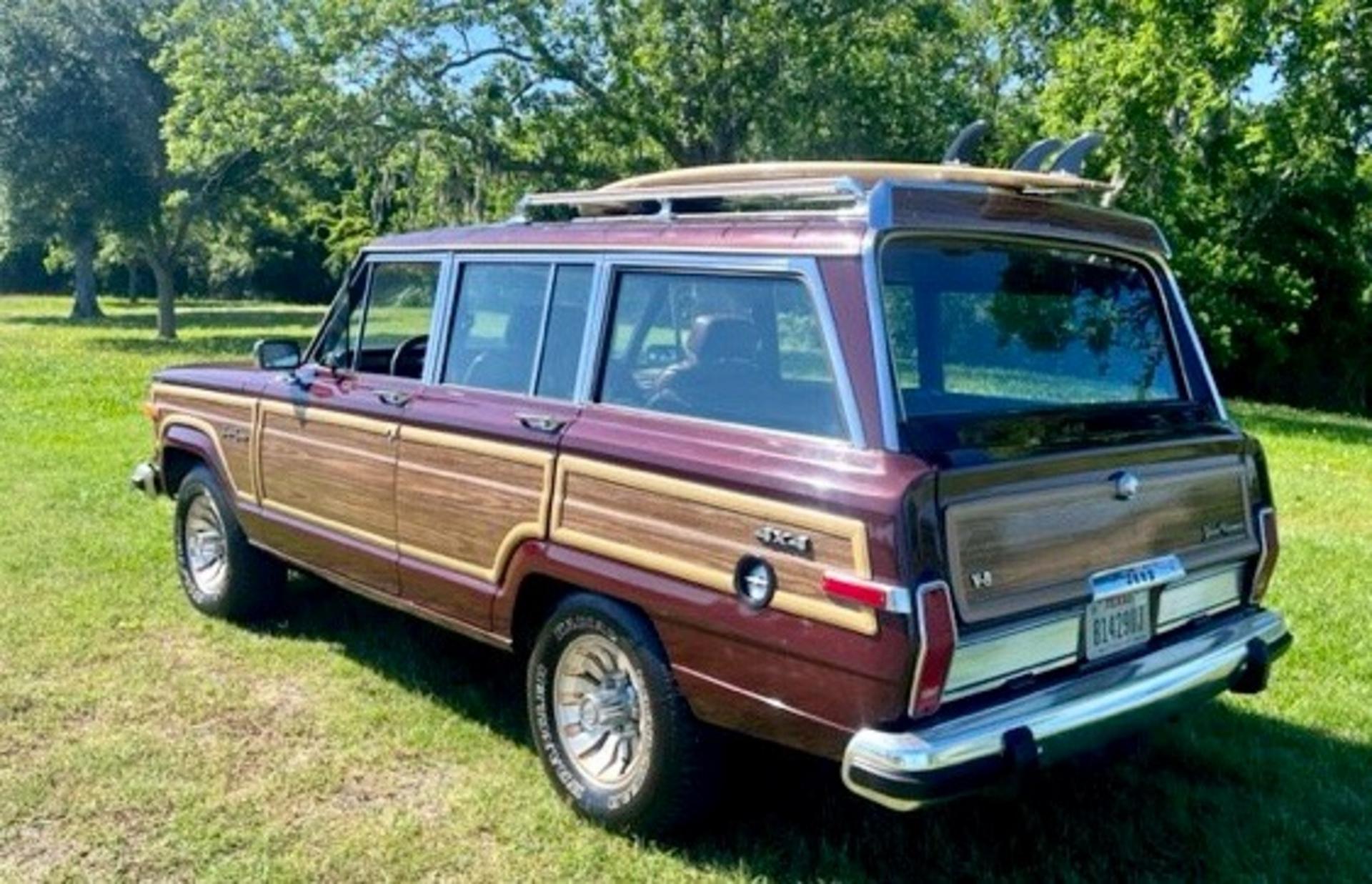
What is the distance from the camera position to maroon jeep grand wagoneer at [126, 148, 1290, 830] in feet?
10.4

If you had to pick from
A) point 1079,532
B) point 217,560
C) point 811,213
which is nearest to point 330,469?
point 217,560

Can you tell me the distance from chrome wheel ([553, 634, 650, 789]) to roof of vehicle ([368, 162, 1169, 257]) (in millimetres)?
1316

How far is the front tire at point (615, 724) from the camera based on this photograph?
364 cm

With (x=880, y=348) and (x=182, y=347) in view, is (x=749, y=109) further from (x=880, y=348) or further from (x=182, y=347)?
(x=880, y=348)

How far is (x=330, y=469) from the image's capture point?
5016 mm

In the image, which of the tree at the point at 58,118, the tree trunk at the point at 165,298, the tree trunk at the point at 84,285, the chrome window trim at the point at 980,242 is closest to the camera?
the chrome window trim at the point at 980,242

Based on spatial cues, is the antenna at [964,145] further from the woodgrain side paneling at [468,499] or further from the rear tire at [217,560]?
the rear tire at [217,560]

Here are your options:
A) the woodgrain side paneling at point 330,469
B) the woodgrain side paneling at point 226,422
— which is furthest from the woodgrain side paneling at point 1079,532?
the woodgrain side paneling at point 226,422

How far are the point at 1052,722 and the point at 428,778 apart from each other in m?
2.21

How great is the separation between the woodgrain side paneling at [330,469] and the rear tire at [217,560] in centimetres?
47

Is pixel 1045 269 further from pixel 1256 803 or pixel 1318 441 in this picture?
pixel 1318 441

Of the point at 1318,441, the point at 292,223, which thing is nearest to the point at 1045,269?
the point at 1318,441

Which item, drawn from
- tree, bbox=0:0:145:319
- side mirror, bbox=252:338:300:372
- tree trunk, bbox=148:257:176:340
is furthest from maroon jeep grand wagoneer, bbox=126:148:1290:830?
tree trunk, bbox=148:257:176:340

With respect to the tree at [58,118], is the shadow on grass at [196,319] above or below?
below
